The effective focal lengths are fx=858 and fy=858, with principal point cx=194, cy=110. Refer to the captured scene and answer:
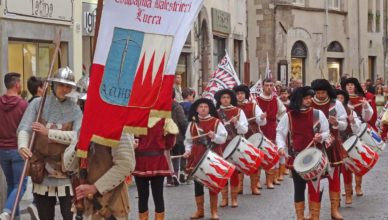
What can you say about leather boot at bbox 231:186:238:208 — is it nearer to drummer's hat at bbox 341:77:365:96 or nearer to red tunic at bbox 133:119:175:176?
drummer's hat at bbox 341:77:365:96

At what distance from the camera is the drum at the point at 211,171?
10.5 m

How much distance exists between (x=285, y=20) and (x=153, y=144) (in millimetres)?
27262

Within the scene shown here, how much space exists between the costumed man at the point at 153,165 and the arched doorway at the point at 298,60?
27558mm

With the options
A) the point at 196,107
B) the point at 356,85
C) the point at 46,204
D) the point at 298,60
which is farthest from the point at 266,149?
the point at 298,60

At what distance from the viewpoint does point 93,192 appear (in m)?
6.21

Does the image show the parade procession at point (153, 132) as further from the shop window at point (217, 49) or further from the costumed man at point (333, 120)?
the shop window at point (217, 49)

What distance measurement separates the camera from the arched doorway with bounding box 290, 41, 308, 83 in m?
36.8

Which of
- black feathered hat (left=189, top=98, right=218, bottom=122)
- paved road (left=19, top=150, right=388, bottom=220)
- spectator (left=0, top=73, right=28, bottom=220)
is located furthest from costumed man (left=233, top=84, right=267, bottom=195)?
spectator (left=0, top=73, right=28, bottom=220)

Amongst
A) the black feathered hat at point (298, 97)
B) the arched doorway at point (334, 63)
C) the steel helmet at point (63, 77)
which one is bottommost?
the black feathered hat at point (298, 97)

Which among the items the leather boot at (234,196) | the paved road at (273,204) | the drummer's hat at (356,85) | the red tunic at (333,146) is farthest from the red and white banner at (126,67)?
the drummer's hat at (356,85)

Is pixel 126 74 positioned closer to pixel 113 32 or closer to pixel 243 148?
pixel 113 32

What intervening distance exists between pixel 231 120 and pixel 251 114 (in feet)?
4.46

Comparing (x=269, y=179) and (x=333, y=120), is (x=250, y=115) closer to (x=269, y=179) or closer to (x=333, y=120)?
(x=269, y=179)

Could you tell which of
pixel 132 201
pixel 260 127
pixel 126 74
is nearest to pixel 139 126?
pixel 126 74
